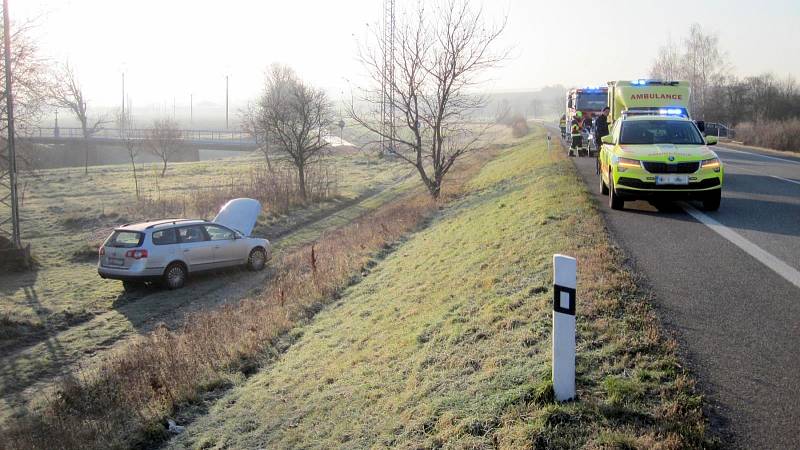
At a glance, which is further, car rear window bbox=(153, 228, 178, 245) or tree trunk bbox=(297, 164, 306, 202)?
tree trunk bbox=(297, 164, 306, 202)

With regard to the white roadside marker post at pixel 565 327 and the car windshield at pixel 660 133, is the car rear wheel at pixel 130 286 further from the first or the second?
the white roadside marker post at pixel 565 327

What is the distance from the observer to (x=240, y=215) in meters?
23.0

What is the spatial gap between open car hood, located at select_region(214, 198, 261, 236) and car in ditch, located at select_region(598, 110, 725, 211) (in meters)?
13.1

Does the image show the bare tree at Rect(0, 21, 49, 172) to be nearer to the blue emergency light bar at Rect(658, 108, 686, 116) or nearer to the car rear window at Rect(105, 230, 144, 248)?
the car rear window at Rect(105, 230, 144, 248)

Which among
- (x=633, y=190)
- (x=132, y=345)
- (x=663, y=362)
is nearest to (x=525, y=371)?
(x=663, y=362)

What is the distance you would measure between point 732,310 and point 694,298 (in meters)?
0.46

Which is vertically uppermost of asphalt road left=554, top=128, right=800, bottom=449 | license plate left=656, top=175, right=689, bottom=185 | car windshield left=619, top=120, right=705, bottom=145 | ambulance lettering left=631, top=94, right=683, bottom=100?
ambulance lettering left=631, top=94, right=683, bottom=100

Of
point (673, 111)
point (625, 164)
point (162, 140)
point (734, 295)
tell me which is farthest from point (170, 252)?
point (162, 140)

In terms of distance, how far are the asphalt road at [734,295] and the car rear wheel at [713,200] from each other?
0.22 m

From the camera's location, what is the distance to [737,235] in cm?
1011

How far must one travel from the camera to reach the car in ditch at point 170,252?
1652cm

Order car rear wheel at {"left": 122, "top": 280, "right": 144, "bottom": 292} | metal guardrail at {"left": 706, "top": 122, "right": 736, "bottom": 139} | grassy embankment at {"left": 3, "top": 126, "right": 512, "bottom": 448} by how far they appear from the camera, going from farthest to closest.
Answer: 1. metal guardrail at {"left": 706, "top": 122, "right": 736, "bottom": 139}
2. car rear wheel at {"left": 122, "top": 280, "right": 144, "bottom": 292}
3. grassy embankment at {"left": 3, "top": 126, "right": 512, "bottom": 448}

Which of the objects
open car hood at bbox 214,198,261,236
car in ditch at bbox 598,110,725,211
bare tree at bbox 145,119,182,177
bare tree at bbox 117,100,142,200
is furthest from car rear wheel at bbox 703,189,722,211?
bare tree at bbox 145,119,182,177

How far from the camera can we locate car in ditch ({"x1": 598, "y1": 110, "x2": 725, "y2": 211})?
11.8 m
